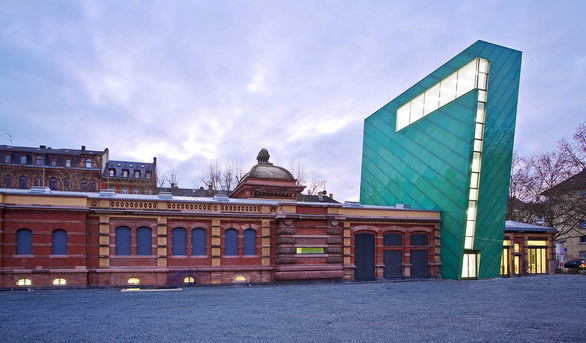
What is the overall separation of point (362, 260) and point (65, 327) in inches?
828

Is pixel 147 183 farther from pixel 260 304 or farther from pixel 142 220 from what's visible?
pixel 260 304

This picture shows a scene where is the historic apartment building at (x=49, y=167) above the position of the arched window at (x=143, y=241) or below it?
above

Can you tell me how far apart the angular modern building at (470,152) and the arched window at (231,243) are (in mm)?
15414

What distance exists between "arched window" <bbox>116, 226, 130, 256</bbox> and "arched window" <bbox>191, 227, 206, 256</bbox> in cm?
375

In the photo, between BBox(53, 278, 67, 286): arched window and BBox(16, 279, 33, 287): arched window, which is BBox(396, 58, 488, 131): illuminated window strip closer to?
BBox(53, 278, 67, 286): arched window

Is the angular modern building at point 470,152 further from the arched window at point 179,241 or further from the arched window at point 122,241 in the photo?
the arched window at point 122,241

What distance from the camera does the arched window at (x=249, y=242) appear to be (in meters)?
28.0

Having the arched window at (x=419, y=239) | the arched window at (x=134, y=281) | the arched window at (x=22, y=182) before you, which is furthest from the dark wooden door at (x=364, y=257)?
the arched window at (x=22, y=182)

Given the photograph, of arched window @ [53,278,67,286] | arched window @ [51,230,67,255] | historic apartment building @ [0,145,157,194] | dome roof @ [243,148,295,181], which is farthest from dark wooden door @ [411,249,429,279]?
historic apartment building @ [0,145,157,194]

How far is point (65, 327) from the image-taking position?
12.7 meters

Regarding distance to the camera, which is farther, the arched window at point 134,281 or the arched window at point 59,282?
the arched window at point 134,281

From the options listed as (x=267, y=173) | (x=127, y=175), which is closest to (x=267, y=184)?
(x=267, y=173)

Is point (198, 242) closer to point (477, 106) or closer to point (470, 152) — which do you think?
point (470, 152)

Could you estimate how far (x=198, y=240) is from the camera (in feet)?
88.8
